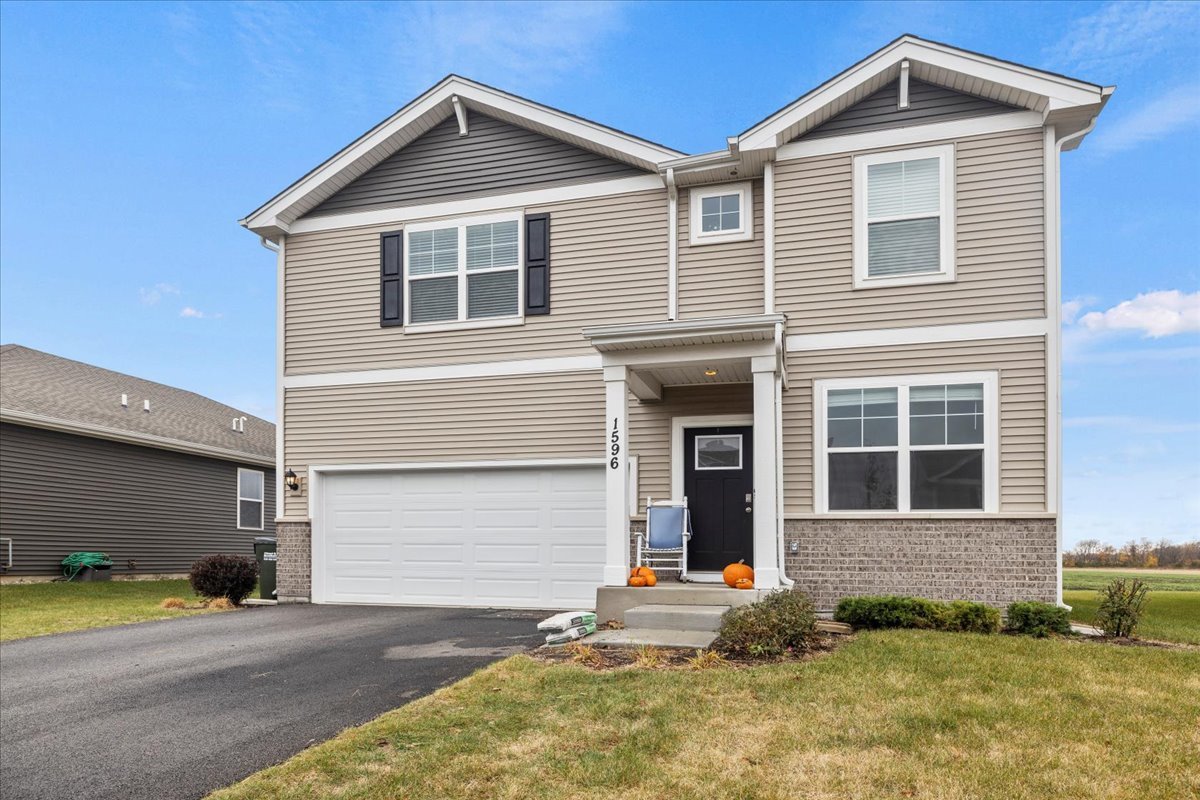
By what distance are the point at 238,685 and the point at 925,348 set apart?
8.11 metres

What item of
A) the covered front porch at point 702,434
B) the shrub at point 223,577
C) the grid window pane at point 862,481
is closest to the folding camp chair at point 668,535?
the covered front porch at point 702,434

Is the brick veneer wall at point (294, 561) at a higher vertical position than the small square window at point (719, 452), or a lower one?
lower

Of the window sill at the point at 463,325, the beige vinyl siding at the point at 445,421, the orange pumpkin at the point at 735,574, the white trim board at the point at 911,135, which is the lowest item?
the orange pumpkin at the point at 735,574

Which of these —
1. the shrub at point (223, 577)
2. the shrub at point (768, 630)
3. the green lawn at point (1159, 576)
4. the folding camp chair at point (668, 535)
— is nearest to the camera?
the shrub at point (768, 630)

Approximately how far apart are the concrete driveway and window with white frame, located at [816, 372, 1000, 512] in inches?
167

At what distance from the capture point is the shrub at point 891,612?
26.5ft

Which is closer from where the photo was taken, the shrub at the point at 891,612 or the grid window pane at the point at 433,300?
the shrub at the point at 891,612

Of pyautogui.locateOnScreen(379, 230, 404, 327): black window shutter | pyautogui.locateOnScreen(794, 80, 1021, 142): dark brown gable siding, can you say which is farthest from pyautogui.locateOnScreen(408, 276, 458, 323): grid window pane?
pyautogui.locateOnScreen(794, 80, 1021, 142): dark brown gable siding

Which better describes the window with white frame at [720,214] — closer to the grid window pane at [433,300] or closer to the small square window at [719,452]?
the small square window at [719,452]

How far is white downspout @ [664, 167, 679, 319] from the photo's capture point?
1092 cm

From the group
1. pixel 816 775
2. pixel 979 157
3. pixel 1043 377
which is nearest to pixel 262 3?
pixel 979 157

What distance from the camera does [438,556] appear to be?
12070 millimetres

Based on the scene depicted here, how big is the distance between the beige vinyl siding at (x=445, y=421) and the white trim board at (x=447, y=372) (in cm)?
8

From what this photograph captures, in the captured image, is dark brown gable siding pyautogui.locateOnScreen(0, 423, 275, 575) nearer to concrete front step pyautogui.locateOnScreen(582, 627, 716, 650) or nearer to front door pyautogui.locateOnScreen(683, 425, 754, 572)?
front door pyautogui.locateOnScreen(683, 425, 754, 572)
